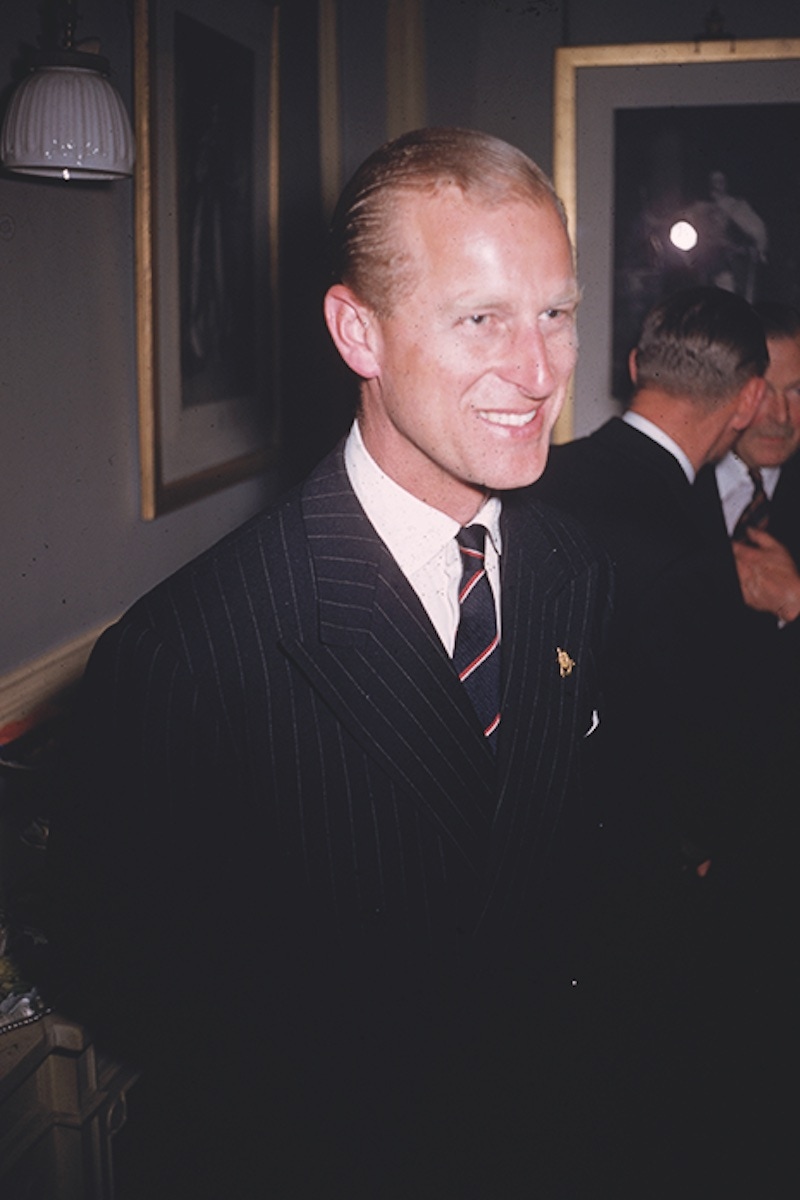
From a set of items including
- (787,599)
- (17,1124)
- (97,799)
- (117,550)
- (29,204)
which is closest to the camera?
(97,799)

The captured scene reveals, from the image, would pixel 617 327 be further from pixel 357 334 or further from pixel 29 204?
pixel 357 334

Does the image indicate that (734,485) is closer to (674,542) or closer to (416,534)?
(674,542)

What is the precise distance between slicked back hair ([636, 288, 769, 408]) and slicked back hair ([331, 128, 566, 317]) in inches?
64.0

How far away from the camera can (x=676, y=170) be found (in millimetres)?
3941

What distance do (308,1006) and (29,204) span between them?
1.54 metres

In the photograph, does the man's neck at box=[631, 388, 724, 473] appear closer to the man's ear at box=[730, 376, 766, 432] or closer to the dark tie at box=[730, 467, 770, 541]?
the man's ear at box=[730, 376, 766, 432]

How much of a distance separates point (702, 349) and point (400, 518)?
1.69m

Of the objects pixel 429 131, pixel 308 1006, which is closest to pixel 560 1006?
pixel 308 1006

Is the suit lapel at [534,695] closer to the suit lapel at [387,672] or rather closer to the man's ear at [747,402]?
the suit lapel at [387,672]

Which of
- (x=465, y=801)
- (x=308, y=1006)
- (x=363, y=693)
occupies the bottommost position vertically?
(x=308, y=1006)

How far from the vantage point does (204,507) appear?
3029 mm

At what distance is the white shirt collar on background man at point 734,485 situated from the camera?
3641mm

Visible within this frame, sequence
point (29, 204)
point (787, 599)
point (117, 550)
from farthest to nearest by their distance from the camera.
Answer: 1. point (787, 599)
2. point (117, 550)
3. point (29, 204)

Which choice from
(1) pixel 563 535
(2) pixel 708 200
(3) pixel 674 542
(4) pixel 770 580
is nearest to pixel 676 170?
(2) pixel 708 200
